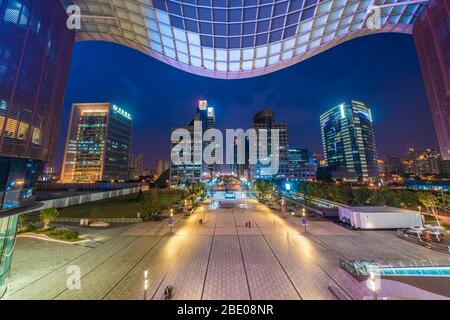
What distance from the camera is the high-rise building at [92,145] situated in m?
120

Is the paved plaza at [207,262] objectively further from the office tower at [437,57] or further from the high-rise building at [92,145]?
the high-rise building at [92,145]

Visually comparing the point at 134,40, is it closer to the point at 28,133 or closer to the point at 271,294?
the point at 28,133

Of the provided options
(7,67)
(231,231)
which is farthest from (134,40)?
(231,231)

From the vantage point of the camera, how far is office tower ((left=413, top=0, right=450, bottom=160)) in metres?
18.0

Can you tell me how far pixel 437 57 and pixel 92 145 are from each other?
507 ft

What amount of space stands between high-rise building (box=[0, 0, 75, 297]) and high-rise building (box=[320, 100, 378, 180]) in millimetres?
182217

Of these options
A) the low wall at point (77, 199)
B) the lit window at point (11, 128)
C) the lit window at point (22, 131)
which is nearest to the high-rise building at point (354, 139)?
the low wall at point (77, 199)

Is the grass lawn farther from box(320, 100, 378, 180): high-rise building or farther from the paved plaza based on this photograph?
box(320, 100, 378, 180): high-rise building

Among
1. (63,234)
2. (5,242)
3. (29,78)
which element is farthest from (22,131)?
(5,242)

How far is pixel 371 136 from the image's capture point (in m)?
180

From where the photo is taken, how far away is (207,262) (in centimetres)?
1316

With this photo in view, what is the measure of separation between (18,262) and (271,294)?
18564mm

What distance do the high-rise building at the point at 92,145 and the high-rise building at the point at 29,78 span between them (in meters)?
110
